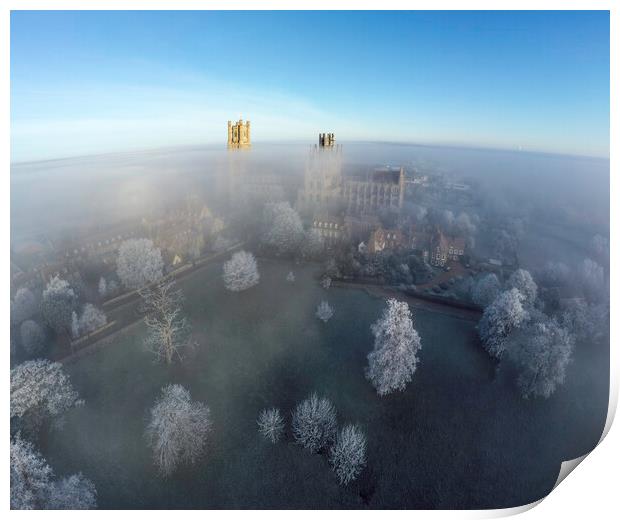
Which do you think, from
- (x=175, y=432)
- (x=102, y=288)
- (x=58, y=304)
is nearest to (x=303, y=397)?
(x=175, y=432)

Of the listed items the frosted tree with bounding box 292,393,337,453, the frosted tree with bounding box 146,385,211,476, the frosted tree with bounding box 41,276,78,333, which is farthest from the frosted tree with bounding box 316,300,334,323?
the frosted tree with bounding box 41,276,78,333

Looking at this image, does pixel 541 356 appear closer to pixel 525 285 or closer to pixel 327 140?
pixel 525 285

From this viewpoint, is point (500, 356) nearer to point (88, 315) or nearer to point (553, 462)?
point (553, 462)

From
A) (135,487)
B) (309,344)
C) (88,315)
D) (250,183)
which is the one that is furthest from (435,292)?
(88,315)

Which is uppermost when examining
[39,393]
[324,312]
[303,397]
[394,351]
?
[324,312]

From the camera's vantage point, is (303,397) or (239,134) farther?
(239,134)

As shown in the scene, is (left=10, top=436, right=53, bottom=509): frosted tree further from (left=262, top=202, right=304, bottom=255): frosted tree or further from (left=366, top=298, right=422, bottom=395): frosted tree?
(left=366, top=298, right=422, bottom=395): frosted tree

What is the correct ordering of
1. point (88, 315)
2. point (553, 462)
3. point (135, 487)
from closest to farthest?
point (135, 487)
point (553, 462)
point (88, 315)
